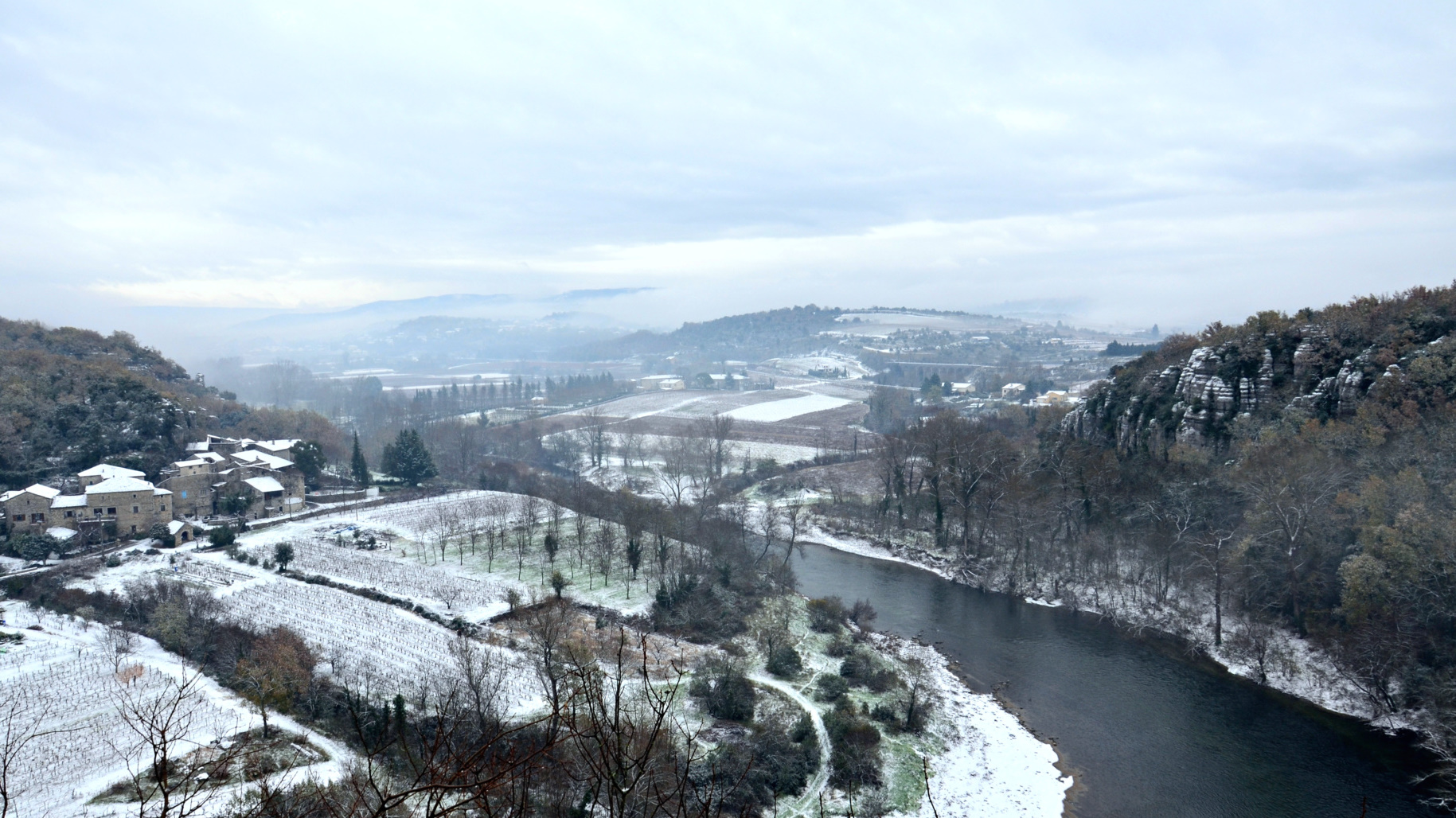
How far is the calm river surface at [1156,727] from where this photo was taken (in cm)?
1505

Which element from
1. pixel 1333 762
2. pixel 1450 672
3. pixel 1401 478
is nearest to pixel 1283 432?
pixel 1401 478

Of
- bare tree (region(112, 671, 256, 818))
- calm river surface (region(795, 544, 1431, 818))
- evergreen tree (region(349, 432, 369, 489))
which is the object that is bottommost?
calm river surface (region(795, 544, 1431, 818))

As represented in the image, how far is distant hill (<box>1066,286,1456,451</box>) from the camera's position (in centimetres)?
2455

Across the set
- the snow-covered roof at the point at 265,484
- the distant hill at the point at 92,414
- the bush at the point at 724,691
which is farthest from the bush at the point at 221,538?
the bush at the point at 724,691

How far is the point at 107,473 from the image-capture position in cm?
3139

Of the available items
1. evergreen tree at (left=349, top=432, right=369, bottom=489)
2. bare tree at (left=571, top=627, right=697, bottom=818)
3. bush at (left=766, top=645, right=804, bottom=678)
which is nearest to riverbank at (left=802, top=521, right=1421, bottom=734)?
bush at (left=766, top=645, right=804, bottom=678)

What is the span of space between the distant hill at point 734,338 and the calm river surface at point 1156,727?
112 meters

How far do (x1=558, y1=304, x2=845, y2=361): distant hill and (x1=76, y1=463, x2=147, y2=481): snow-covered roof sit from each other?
10500 cm

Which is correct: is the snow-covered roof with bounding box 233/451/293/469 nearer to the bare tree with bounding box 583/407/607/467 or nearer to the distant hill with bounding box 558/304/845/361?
the bare tree with bounding box 583/407/607/467

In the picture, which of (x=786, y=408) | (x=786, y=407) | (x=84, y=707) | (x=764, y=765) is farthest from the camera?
(x=786, y=407)

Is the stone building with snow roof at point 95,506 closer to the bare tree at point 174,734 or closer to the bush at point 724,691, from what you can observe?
the bare tree at point 174,734

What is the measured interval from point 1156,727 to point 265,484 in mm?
33839

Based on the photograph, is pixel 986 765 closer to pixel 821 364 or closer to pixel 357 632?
pixel 357 632

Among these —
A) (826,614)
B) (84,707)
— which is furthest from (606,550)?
(84,707)
